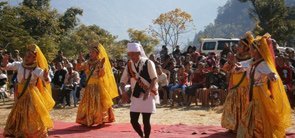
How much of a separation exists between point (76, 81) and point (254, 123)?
31.6ft

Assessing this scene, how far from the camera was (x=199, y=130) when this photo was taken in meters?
9.14

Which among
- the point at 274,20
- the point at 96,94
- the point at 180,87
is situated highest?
the point at 274,20

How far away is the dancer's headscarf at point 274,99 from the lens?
615 centimetres

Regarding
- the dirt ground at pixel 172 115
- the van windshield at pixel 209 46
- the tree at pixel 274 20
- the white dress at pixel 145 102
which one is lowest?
the dirt ground at pixel 172 115

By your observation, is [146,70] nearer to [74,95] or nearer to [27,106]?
[27,106]

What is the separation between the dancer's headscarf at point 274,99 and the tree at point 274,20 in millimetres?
33238

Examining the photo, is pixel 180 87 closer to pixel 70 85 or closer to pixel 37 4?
pixel 70 85

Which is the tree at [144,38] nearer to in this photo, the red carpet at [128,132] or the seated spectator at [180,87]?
the seated spectator at [180,87]

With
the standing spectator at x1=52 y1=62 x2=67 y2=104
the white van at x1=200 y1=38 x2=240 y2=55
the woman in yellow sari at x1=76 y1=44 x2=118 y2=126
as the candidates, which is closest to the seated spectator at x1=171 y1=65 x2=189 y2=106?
the standing spectator at x1=52 y1=62 x2=67 y2=104

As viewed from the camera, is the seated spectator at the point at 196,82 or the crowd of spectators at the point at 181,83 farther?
the seated spectator at the point at 196,82

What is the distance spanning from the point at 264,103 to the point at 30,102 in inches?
162

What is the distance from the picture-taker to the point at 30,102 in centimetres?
A: 788

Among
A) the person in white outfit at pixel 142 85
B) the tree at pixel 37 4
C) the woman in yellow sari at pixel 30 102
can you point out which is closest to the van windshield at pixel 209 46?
the woman in yellow sari at pixel 30 102

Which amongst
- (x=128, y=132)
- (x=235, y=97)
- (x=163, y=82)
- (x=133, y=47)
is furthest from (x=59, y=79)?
(x=133, y=47)
